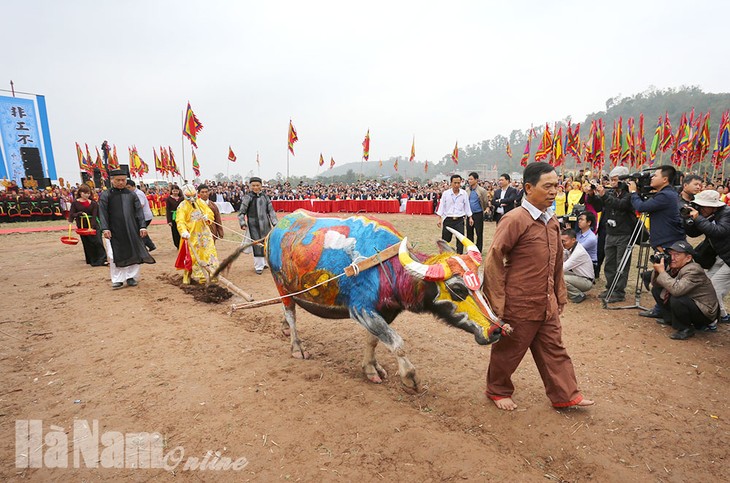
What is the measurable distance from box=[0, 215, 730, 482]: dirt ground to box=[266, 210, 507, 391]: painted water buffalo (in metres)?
0.53

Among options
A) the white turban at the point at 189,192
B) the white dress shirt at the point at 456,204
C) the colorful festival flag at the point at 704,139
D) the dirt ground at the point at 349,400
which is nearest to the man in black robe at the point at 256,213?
the white turban at the point at 189,192

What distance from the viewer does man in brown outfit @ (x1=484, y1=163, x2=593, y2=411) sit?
2.94m

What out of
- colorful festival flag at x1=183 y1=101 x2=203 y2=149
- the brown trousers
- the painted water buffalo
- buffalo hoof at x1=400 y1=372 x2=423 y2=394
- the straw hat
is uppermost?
colorful festival flag at x1=183 y1=101 x2=203 y2=149

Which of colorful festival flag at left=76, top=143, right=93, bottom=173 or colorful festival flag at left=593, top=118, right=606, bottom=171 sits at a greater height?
colorful festival flag at left=76, top=143, right=93, bottom=173

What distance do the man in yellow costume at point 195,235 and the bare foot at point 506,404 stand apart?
5.79 m

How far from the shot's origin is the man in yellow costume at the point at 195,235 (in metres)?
7.22

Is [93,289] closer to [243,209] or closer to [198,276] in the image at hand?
[198,276]

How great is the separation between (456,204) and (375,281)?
5297 mm

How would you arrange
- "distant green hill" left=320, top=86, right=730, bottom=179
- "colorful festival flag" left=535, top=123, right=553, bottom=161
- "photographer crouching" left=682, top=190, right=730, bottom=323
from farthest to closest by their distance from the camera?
"distant green hill" left=320, top=86, right=730, bottom=179, "colorful festival flag" left=535, top=123, right=553, bottom=161, "photographer crouching" left=682, top=190, right=730, bottom=323

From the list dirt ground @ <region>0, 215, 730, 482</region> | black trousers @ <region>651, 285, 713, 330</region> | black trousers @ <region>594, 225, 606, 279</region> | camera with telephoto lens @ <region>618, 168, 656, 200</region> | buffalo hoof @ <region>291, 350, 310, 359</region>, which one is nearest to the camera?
dirt ground @ <region>0, 215, 730, 482</region>

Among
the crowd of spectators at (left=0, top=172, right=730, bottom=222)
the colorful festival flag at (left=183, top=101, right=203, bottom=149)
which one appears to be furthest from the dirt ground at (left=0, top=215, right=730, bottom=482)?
the colorful festival flag at (left=183, top=101, right=203, bottom=149)

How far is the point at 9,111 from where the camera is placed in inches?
788

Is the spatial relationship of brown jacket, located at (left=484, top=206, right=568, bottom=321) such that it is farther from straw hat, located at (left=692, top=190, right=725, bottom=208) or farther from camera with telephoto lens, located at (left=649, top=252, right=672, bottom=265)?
straw hat, located at (left=692, top=190, right=725, bottom=208)

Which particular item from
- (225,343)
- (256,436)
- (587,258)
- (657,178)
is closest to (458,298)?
(256,436)
